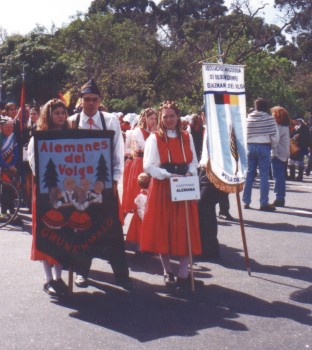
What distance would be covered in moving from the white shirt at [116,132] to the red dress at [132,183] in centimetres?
228

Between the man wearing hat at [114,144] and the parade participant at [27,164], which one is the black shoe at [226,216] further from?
the man wearing hat at [114,144]

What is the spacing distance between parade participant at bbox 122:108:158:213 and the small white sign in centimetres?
232

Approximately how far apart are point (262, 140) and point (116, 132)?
18.9 feet

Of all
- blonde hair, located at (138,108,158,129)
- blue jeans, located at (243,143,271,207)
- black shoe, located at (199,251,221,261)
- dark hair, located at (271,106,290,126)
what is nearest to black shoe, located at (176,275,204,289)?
black shoe, located at (199,251,221,261)

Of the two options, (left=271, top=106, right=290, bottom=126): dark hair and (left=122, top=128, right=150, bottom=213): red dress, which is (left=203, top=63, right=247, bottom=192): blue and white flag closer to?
(left=122, top=128, right=150, bottom=213): red dress

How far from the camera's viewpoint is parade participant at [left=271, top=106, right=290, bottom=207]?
41.1ft

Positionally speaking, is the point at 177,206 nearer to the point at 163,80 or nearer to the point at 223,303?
the point at 223,303

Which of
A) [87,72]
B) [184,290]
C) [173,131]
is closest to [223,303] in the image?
[184,290]

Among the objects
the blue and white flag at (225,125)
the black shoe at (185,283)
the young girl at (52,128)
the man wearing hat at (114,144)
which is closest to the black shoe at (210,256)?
the blue and white flag at (225,125)

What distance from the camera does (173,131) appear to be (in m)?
6.82

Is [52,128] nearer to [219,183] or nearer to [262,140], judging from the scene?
[219,183]

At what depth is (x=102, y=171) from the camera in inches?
245

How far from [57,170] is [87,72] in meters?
33.0

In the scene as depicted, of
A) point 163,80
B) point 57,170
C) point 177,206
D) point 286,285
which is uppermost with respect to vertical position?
point 163,80
